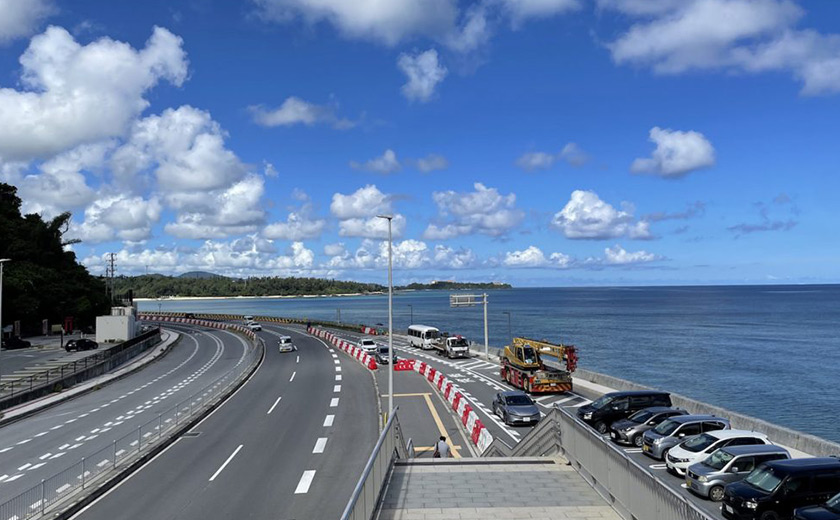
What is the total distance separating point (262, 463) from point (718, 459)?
50.1ft

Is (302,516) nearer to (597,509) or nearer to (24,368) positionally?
(597,509)

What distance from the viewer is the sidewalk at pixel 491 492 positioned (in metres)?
10.6

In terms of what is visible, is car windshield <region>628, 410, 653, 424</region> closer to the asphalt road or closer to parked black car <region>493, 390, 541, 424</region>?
parked black car <region>493, 390, 541, 424</region>

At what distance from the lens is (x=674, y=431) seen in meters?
22.4

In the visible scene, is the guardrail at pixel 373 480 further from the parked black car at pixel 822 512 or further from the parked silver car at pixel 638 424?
the parked silver car at pixel 638 424

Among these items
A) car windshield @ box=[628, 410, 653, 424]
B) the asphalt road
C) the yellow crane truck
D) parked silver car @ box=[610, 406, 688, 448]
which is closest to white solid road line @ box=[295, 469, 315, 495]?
the asphalt road

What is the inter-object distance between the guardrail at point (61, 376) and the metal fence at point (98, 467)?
12.1 metres

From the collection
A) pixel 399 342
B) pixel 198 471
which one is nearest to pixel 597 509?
pixel 198 471

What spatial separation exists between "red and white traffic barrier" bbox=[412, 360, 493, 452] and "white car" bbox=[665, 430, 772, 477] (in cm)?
637

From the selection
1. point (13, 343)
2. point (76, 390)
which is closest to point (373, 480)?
point (76, 390)

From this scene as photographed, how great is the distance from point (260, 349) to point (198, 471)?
45701mm

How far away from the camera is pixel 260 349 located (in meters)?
64.9

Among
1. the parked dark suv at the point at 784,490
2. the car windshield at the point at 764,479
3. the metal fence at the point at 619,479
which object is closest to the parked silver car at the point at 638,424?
the car windshield at the point at 764,479

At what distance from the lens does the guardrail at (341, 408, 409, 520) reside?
26.8 ft
